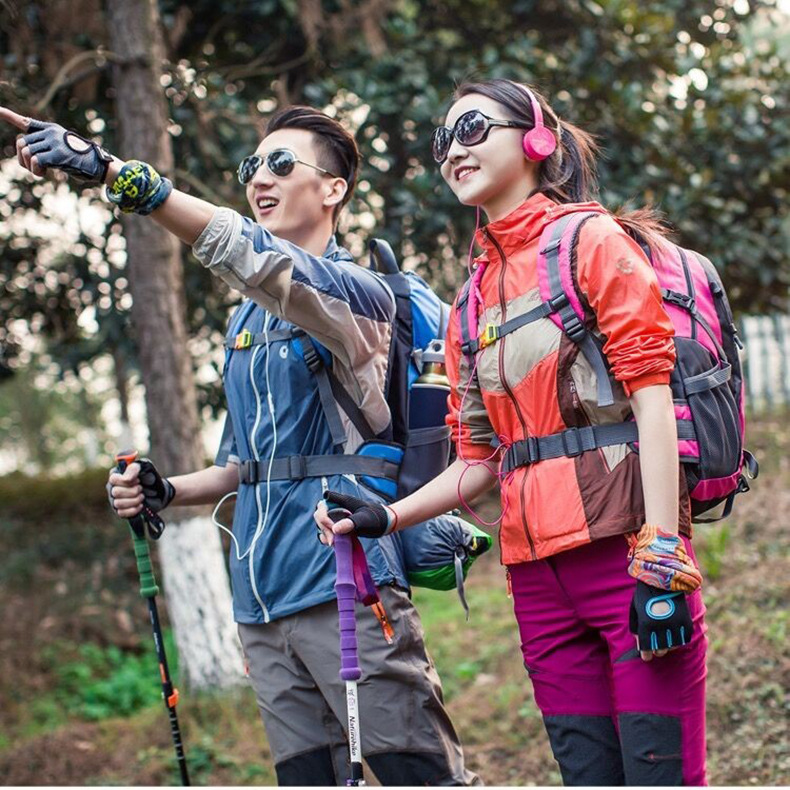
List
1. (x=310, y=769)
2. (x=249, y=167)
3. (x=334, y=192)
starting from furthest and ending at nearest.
Answer: (x=334, y=192) → (x=249, y=167) → (x=310, y=769)

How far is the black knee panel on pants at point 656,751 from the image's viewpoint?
7.52ft

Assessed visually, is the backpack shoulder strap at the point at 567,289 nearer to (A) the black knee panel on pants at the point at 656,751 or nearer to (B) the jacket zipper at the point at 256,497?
(A) the black knee panel on pants at the point at 656,751

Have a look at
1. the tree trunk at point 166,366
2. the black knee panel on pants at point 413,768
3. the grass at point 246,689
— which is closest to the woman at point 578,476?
the black knee panel on pants at point 413,768

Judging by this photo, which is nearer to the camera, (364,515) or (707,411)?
(707,411)

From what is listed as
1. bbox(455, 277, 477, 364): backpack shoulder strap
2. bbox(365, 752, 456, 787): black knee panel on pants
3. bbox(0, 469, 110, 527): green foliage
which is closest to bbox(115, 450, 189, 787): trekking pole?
bbox(365, 752, 456, 787): black knee panel on pants

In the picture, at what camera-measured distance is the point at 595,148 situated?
2.94 metres

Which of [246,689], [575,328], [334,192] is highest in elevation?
[334,192]

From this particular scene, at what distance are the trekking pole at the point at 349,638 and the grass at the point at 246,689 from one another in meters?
2.47

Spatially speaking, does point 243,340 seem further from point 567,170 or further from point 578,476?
point 578,476

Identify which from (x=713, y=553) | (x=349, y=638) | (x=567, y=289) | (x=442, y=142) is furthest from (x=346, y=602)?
(x=713, y=553)

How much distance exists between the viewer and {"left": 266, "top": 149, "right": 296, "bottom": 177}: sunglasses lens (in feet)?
10.4

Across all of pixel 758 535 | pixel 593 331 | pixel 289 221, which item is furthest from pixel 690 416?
pixel 758 535

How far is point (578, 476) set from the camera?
2.38m

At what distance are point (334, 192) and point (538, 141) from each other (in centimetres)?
87
